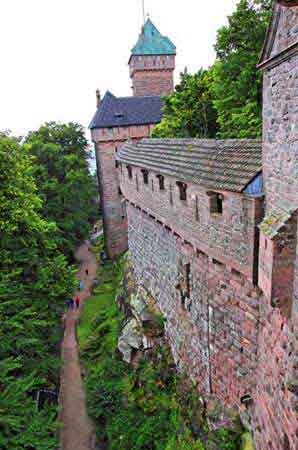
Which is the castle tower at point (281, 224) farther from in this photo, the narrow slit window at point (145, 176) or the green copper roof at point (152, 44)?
the green copper roof at point (152, 44)

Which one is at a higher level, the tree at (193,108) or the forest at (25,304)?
the tree at (193,108)

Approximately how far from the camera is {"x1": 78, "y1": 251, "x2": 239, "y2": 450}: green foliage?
8.80 metres

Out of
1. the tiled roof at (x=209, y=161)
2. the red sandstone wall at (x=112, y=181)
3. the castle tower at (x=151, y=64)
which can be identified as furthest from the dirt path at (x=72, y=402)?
the castle tower at (x=151, y=64)

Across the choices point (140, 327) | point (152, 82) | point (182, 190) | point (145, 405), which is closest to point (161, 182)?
point (182, 190)

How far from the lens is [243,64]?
1186cm

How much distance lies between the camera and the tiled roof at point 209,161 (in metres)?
5.80

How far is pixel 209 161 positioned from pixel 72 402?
12038 millimetres

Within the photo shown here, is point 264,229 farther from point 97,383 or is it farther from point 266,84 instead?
point 97,383

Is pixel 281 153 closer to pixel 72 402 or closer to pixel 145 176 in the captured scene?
pixel 145 176

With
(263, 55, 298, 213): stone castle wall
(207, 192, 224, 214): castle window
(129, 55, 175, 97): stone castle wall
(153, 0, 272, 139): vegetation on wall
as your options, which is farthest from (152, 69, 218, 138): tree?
(129, 55, 175, 97): stone castle wall

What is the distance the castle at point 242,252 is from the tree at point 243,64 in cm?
317

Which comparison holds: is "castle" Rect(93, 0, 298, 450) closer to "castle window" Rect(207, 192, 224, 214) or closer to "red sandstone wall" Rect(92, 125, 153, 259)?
"castle window" Rect(207, 192, 224, 214)

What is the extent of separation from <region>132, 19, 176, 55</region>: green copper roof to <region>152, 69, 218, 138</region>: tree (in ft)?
49.5

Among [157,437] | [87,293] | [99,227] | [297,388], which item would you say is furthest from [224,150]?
[99,227]
